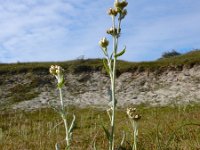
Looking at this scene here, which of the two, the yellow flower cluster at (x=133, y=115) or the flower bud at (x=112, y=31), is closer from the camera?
the flower bud at (x=112, y=31)

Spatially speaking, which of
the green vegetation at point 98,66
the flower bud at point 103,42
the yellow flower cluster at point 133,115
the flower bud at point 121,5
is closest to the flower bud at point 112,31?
the flower bud at point 103,42

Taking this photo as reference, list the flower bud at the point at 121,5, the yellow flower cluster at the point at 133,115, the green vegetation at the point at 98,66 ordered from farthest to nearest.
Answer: the green vegetation at the point at 98,66, the yellow flower cluster at the point at 133,115, the flower bud at the point at 121,5

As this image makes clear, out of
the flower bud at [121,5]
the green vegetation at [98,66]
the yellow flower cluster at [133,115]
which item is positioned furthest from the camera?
the green vegetation at [98,66]

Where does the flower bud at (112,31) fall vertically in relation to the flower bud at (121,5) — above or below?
below

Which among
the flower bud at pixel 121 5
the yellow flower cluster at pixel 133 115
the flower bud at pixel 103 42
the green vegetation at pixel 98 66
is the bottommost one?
the green vegetation at pixel 98 66

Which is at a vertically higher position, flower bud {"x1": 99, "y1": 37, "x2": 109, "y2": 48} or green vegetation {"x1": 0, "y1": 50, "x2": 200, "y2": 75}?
flower bud {"x1": 99, "y1": 37, "x2": 109, "y2": 48}

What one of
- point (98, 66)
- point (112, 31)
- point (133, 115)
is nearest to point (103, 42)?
point (112, 31)

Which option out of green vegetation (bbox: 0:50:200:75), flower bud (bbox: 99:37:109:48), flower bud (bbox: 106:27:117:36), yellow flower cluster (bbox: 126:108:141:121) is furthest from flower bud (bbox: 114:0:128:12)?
green vegetation (bbox: 0:50:200:75)

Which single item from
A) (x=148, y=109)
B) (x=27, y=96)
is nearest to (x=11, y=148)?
(x=148, y=109)

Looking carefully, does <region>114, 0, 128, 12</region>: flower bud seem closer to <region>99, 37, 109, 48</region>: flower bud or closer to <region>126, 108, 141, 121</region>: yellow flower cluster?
<region>99, 37, 109, 48</region>: flower bud

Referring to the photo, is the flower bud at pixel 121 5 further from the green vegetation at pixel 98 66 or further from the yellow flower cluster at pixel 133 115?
the green vegetation at pixel 98 66

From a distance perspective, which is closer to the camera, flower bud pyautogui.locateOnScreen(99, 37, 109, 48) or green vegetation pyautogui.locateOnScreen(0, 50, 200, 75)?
flower bud pyautogui.locateOnScreen(99, 37, 109, 48)

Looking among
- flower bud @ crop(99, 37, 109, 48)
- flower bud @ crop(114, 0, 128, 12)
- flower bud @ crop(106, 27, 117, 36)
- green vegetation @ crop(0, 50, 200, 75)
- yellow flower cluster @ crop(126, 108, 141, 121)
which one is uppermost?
flower bud @ crop(114, 0, 128, 12)

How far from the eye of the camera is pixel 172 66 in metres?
36.5
